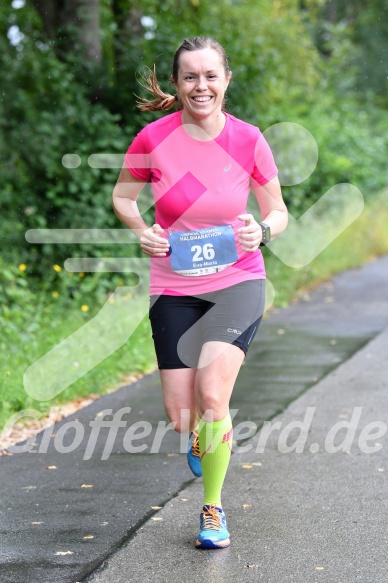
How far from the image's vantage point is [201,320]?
5047 mm

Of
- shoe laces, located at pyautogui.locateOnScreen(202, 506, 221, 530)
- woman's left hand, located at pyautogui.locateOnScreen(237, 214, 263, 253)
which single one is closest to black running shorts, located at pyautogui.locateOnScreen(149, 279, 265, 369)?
woman's left hand, located at pyautogui.locateOnScreen(237, 214, 263, 253)

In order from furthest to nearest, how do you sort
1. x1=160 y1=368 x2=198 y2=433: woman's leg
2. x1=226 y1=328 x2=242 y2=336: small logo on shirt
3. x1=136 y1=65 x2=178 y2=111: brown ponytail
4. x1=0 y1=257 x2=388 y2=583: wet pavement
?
1. x1=136 y1=65 x2=178 y2=111: brown ponytail
2. x1=160 y1=368 x2=198 y2=433: woman's leg
3. x1=226 y1=328 x2=242 y2=336: small logo on shirt
4. x1=0 y1=257 x2=388 y2=583: wet pavement

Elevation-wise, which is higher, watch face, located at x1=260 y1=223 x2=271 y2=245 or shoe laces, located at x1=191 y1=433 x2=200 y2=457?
watch face, located at x1=260 y1=223 x2=271 y2=245

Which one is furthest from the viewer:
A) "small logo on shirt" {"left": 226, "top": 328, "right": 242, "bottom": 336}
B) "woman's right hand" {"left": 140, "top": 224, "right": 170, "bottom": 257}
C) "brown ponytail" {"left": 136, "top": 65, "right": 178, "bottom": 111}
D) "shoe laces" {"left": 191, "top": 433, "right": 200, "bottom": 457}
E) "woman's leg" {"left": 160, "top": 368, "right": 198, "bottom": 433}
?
"shoe laces" {"left": 191, "top": 433, "right": 200, "bottom": 457}

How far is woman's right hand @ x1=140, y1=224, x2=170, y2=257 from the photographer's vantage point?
4793mm

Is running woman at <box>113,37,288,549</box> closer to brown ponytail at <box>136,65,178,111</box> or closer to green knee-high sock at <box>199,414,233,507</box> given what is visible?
green knee-high sock at <box>199,414,233,507</box>

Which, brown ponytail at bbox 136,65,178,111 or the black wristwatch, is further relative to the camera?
brown ponytail at bbox 136,65,178,111

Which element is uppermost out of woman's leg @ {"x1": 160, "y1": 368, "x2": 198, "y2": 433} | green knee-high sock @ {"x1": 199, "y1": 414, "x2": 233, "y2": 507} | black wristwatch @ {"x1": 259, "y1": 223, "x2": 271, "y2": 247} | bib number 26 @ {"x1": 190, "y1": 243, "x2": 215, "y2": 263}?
black wristwatch @ {"x1": 259, "y1": 223, "x2": 271, "y2": 247}

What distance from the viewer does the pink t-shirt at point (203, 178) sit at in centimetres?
488

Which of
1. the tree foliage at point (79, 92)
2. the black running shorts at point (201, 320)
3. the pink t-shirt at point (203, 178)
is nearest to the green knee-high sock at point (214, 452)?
the black running shorts at point (201, 320)

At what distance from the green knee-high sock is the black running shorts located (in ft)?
1.01

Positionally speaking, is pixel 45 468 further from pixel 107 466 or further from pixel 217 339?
pixel 217 339

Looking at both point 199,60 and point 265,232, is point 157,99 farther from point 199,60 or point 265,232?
point 265,232

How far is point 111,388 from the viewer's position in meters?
8.77
